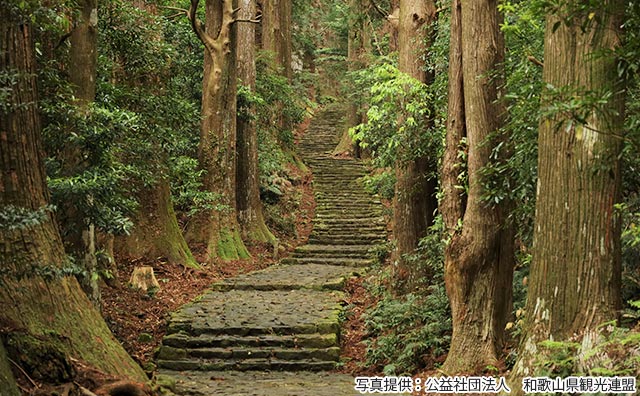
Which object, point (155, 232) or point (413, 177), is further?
point (155, 232)

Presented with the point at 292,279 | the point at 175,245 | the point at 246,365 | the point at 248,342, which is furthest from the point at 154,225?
the point at 246,365

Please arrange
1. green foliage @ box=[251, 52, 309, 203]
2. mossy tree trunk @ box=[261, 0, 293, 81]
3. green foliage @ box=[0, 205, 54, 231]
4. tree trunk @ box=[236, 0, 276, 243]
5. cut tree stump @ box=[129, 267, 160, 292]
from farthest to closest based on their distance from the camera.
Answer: mossy tree trunk @ box=[261, 0, 293, 81] → green foliage @ box=[251, 52, 309, 203] → tree trunk @ box=[236, 0, 276, 243] → cut tree stump @ box=[129, 267, 160, 292] → green foliage @ box=[0, 205, 54, 231]

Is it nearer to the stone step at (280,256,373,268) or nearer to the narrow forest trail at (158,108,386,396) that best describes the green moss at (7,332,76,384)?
the narrow forest trail at (158,108,386,396)

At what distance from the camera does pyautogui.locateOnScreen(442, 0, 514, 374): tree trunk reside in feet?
25.3

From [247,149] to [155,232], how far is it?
15.4 feet

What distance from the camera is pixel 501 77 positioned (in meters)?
7.73

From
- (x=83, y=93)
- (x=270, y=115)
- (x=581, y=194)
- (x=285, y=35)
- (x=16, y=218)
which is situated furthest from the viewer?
(x=285, y=35)

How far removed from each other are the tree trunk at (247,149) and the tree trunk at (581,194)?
1257 centimetres

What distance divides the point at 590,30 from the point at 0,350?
5.09 meters

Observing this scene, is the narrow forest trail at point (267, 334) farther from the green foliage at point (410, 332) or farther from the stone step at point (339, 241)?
the stone step at point (339, 241)

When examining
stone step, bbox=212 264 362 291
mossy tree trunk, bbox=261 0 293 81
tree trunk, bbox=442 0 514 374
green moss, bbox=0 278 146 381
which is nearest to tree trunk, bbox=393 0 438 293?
stone step, bbox=212 264 362 291

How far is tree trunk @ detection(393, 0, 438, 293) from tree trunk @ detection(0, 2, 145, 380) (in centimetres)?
587

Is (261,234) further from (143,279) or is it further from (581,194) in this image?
(581,194)

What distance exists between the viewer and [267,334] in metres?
10.8
